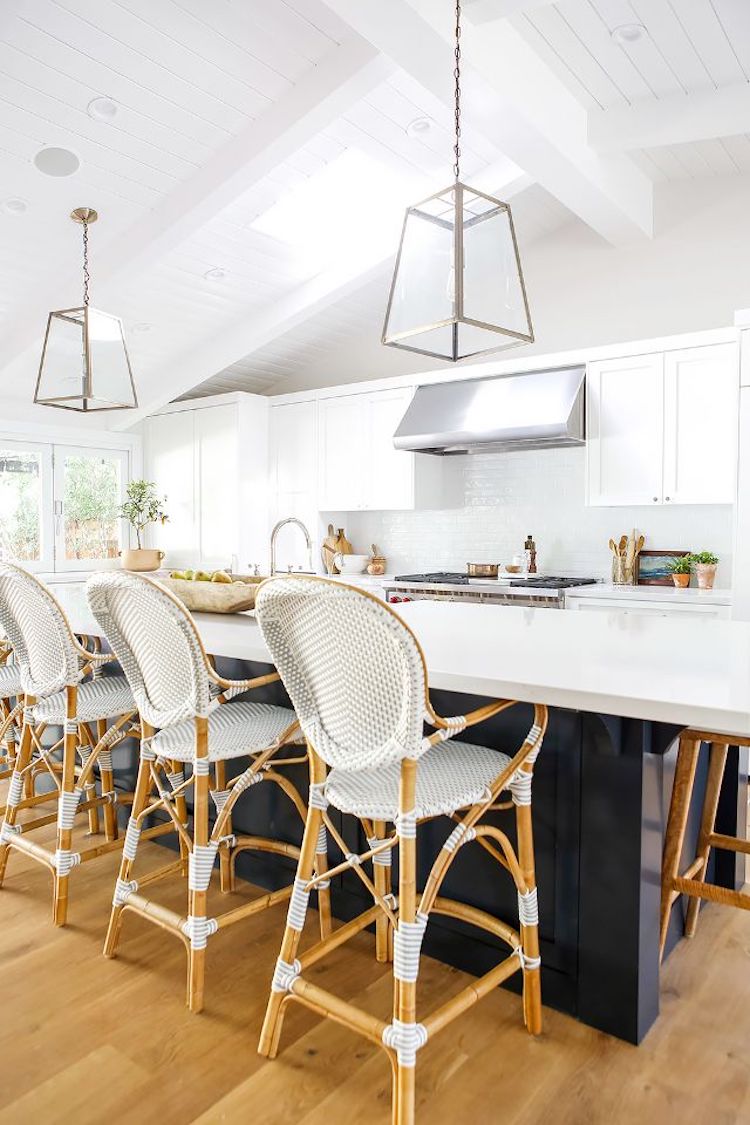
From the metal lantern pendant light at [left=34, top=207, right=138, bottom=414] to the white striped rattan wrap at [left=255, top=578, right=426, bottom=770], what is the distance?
2.38 meters

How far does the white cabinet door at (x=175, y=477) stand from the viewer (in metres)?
6.62

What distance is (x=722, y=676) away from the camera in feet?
5.57

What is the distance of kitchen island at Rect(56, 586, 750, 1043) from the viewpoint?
66.9 inches

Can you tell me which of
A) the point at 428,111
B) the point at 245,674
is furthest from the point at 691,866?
the point at 428,111

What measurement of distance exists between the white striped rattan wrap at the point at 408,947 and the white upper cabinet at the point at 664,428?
322 centimetres

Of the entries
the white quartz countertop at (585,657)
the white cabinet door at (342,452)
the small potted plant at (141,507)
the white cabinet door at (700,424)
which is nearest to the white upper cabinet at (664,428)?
the white cabinet door at (700,424)

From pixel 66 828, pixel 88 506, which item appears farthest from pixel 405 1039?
pixel 88 506

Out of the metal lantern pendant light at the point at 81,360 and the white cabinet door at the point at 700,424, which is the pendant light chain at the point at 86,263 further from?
the white cabinet door at the point at 700,424

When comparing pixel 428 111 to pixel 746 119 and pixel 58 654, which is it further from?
pixel 58 654

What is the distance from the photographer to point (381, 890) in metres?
2.03

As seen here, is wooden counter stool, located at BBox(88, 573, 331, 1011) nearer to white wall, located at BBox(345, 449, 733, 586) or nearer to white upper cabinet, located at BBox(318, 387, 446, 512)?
white wall, located at BBox(345, 449, 733, 586)

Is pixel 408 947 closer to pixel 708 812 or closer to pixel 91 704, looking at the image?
pixel 708 812

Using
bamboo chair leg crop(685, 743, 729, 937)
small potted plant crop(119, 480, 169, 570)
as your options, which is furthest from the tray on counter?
small potted plant crop(119, 480, 169, 570)

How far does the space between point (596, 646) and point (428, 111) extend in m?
3.17
